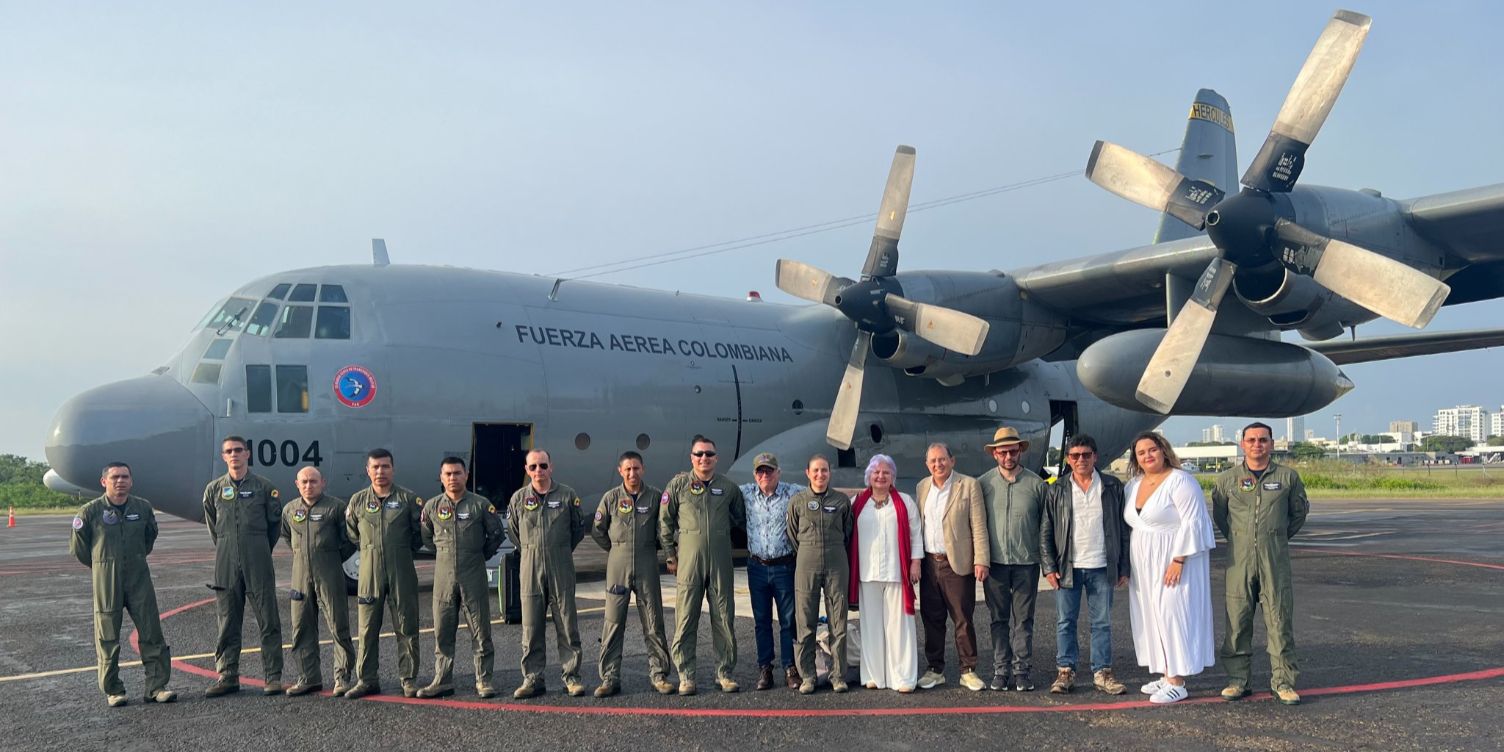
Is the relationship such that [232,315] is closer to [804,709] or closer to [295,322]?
[295,322]

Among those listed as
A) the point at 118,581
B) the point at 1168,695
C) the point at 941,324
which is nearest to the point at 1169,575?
the point at 1168,695

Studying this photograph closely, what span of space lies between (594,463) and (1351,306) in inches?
349

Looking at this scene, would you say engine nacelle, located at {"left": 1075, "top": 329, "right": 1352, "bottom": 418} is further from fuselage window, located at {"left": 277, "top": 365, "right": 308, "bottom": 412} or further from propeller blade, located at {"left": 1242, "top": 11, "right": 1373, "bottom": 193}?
fuselage window, located at {"left": 277, "top": 365, "right": 308, "bottom": 412}

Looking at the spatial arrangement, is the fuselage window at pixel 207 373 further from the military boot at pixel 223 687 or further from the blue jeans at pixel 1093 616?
the blue jeans at pixel 1093 616

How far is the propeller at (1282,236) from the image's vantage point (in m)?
10.6

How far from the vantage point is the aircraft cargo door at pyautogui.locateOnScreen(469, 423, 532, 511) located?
12.5 m

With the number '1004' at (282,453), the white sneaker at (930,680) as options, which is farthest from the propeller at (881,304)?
the white sneaker at (930,680)

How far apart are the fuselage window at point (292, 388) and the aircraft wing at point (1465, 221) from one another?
39.0 feet

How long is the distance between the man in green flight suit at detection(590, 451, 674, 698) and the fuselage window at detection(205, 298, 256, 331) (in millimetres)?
6391

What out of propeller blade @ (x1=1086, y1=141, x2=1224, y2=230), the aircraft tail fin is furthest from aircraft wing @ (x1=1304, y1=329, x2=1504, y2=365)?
propeller blade @ (x1=1086, y1=141, x2=1224, y2=230)

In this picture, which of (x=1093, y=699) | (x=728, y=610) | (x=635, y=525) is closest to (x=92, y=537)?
(x=635, y=525)

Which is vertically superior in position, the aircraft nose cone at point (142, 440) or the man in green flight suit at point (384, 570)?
the aircraft nose cone at point (142, 440)

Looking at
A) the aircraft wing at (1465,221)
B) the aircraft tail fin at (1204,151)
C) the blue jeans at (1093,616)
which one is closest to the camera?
the blue jeans at (1093,616)

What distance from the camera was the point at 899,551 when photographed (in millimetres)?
7324
